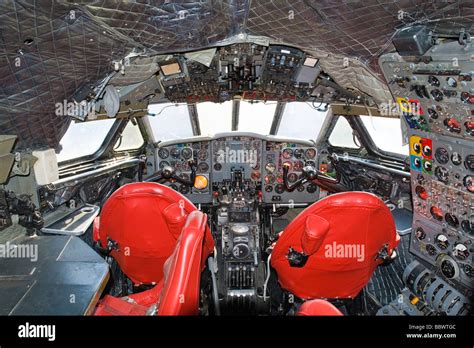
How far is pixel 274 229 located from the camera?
5941mm

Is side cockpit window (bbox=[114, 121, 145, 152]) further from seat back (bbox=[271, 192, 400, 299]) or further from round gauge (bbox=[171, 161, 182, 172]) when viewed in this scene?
seat back (bbox=[271, 192, 400, 299])

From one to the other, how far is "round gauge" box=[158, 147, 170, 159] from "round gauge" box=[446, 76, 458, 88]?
4080 millimetres

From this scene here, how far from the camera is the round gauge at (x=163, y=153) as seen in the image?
5758mm

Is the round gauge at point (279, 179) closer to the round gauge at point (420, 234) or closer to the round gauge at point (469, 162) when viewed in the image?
the round gauge at point (420, 234)

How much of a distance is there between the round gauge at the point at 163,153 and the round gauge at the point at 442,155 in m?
3.80

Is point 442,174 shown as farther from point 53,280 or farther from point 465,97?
point 53,280

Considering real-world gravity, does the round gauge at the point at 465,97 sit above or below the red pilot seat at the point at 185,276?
above

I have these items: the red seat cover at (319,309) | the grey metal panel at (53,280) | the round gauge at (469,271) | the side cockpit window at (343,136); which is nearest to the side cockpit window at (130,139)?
the grey metal panel at (53,280)

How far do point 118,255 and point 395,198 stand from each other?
3120 millimetres

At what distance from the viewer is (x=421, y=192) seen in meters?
3.28

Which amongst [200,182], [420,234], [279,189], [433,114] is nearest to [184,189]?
[200,182]

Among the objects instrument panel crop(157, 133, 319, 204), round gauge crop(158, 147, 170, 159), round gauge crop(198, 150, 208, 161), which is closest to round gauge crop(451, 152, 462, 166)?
instrument panel crop(157, 133, 319, 204)

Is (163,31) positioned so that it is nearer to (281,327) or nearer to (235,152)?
(281,327)

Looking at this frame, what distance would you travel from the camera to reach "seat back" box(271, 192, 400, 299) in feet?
7.61
